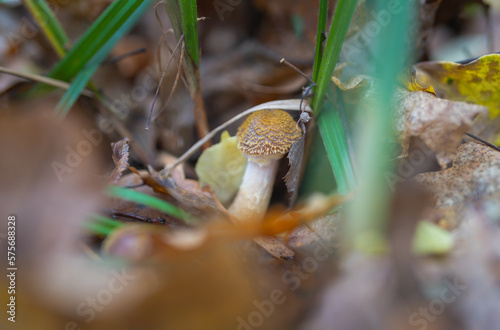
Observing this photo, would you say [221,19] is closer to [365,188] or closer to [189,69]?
[189,69]

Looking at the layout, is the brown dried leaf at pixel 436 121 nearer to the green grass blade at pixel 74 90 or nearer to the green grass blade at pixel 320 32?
the green grass blade at pixel 320 32

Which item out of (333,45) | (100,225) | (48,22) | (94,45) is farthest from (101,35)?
(333,45)

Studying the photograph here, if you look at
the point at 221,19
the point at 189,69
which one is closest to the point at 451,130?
the point at 189,69

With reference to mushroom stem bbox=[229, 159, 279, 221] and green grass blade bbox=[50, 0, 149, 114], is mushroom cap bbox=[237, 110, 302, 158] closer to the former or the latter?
mushroom stem bbox=[229, 159, 279, 221]

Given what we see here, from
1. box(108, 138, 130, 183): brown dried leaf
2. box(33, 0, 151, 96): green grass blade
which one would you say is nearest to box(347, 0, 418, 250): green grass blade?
box(108, 138, 130, 183): brown dried leaf
